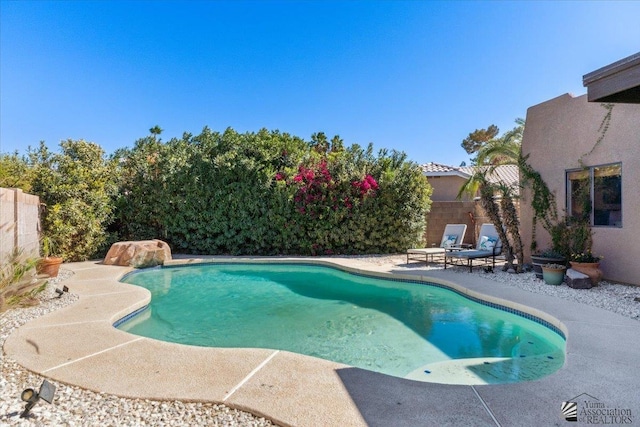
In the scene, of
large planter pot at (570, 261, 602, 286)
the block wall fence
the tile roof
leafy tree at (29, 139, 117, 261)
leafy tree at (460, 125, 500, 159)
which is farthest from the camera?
leafy tree at (460, 125, 500, 159)

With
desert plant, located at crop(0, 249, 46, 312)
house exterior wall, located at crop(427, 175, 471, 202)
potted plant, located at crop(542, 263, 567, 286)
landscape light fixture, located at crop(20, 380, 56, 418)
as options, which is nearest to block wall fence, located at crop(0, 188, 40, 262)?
desert plant, located at crop(0, 249, 46, 312)

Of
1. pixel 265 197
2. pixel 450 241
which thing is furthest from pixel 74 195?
pixel 450 241

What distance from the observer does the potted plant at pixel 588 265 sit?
8.05m

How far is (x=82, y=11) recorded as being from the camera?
38.4 feet

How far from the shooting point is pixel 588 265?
320 inches

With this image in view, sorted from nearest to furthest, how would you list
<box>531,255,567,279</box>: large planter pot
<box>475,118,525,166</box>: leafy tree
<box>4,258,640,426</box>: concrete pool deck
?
<box>4,258,640,426</box>: concrete pool deck → <box>531,255,567,279</box>: large planter pot → <box>475,118,525,166</box>: leafy tree

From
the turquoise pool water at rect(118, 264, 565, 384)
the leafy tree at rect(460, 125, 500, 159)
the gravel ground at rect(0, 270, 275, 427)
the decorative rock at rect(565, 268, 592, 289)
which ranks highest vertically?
the leafy tree at rect(460, 125, 500, 159)

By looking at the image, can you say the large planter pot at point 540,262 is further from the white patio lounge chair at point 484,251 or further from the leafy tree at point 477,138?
the leafy tree at point 477,138

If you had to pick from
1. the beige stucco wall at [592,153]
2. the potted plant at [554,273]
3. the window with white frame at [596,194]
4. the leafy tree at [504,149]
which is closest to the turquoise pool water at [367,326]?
the potted plant at [554,273]

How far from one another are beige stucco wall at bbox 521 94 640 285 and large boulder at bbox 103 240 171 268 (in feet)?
39.8

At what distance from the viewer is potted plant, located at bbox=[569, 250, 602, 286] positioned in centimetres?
805

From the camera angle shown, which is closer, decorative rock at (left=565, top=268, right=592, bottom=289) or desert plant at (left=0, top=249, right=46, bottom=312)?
desert plant at (left=0, top=249, right=46, bottom=312)

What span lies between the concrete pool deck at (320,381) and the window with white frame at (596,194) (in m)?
4.10

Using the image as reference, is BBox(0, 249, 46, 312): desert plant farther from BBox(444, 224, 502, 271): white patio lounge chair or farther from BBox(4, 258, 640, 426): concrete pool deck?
BBox(444, 224, 502, 271): white patio lounge chair
